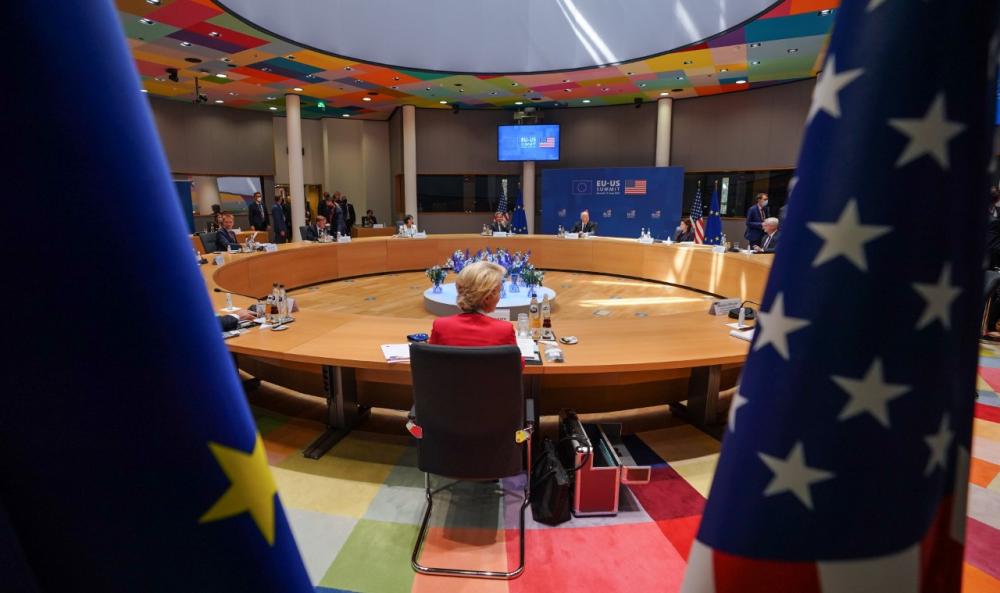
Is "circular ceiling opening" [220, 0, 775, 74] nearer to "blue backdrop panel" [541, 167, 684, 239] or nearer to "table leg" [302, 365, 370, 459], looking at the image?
"blue backdrop panel" [541, 167, 684, 239]

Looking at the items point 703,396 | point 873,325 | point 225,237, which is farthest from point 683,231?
point 873,325

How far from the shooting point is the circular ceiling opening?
8.18 metres

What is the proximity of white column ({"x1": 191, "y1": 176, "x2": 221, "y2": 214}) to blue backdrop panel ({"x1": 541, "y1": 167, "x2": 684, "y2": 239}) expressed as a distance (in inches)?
344

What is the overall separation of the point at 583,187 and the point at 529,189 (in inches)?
74.7

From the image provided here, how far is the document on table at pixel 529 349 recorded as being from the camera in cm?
289

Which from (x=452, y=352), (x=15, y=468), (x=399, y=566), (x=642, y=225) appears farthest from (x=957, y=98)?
(x=642, y=225)

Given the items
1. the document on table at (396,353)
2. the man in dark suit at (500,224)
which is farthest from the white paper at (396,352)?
the man in dark suit at (500,224)

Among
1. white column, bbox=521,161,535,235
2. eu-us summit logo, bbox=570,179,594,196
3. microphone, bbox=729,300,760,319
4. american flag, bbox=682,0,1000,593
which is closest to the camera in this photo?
american flag, bbox=682,0,1000,593

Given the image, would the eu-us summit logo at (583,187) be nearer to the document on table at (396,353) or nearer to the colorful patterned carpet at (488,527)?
the colorful patterned carpet at (488,527)

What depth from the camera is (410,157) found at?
13820mm

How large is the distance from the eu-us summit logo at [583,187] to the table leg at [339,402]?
10.6 meters

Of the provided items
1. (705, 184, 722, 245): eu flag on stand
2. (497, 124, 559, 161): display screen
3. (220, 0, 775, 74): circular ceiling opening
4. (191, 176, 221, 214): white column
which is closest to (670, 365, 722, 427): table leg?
(220, 0, 775, 74): circular ceiling opening

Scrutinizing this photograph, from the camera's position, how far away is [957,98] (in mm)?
445

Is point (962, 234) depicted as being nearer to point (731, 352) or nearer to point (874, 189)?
point (874, 189)
